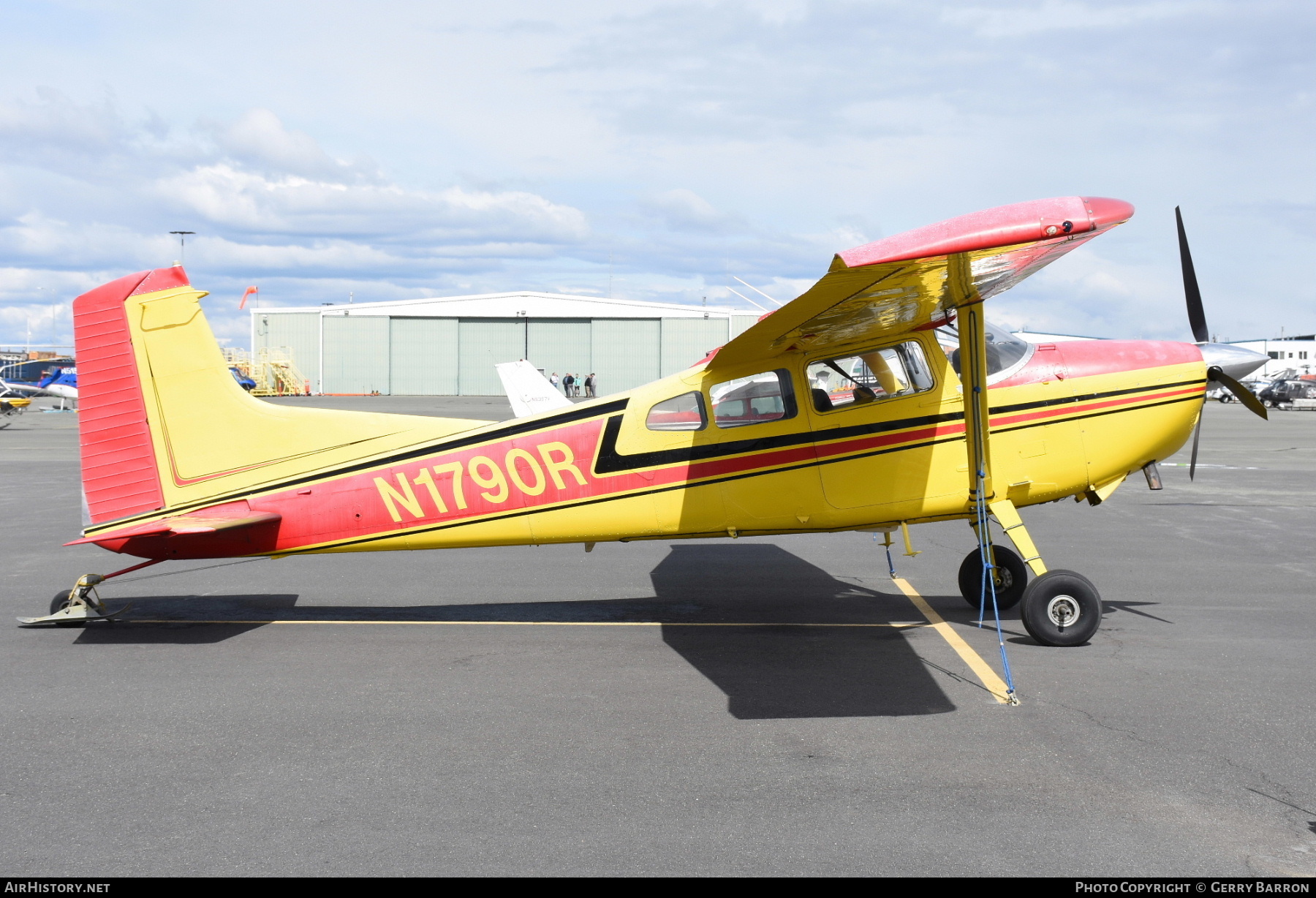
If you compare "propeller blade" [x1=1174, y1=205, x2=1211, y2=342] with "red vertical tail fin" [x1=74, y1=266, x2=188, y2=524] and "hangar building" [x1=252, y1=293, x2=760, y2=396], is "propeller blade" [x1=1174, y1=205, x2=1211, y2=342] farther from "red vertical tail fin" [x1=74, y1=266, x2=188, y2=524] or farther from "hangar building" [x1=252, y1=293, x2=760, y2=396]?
"hangar building" [x1=252, y1=293, x2=760, y2=396]

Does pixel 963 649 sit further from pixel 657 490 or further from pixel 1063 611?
pixel 657 490

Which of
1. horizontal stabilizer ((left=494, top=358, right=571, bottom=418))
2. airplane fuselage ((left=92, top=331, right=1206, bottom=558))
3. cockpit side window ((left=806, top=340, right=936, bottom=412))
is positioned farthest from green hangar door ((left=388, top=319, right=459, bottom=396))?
cockpit side window ((left=806, top=340, right=936, bottom=412))

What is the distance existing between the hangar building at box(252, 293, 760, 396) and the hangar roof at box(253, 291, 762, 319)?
50 mm

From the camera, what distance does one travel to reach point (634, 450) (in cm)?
706

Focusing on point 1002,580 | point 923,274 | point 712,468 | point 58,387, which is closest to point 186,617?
point 712,468

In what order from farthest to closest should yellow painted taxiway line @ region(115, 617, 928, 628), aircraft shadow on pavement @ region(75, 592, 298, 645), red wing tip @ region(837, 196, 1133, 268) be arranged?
1. yellow painted taxiway line @ region(115, 617, 928, 628)
2. aircraft shadow on pavement @ region(75, 592, 298, 645)
3. red wing tip @ region(837, 196, 1133, 268)

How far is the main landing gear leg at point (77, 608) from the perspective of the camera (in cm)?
732

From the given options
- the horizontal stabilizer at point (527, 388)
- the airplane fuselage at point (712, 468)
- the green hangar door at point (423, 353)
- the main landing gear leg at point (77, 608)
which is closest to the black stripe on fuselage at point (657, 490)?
the airplane fuselage at point (712, 468)

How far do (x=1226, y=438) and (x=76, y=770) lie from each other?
31.7 m

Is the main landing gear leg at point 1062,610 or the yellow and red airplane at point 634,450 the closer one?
the main landing gear leg at point 1062,610

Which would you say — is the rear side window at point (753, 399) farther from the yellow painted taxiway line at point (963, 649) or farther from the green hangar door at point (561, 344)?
the green hangar door at point (561, 344)

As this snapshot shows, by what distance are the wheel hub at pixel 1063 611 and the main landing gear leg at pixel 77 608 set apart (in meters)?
6.60

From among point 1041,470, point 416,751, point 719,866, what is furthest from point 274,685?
point 1041,470

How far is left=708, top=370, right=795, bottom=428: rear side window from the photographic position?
278 inches
